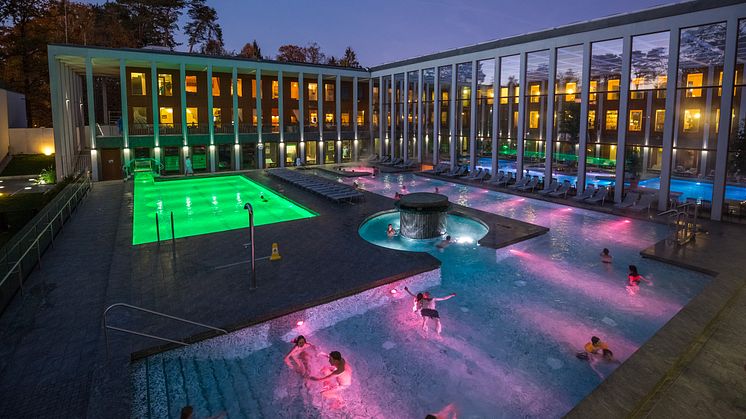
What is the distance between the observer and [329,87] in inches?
1615

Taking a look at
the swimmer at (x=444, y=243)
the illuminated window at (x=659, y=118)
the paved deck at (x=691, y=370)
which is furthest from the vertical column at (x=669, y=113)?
the illuminated window at (x=659, y=118)

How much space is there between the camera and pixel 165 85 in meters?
33.2

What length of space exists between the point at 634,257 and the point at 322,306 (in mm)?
9755

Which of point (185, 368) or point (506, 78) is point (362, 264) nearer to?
point (185, 368)

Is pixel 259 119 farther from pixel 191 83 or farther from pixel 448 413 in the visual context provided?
pixel 448 413

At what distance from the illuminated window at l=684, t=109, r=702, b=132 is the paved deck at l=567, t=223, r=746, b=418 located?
24.3 m

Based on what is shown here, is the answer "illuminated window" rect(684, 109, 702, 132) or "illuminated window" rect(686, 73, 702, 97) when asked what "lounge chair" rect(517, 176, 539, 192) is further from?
"illuminated window" rect(686, 73, 702, 97)

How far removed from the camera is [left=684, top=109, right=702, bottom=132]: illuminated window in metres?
29.3

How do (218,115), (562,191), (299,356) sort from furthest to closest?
(218,115) < (562,191) < (299,356)

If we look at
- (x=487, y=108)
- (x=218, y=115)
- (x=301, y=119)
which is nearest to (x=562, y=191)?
(x=487, y=108)

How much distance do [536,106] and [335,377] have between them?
1702 inches

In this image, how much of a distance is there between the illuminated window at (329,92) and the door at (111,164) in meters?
18.8

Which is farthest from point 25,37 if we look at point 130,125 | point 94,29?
point 130,125

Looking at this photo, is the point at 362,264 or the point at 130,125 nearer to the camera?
the point at 362,264
